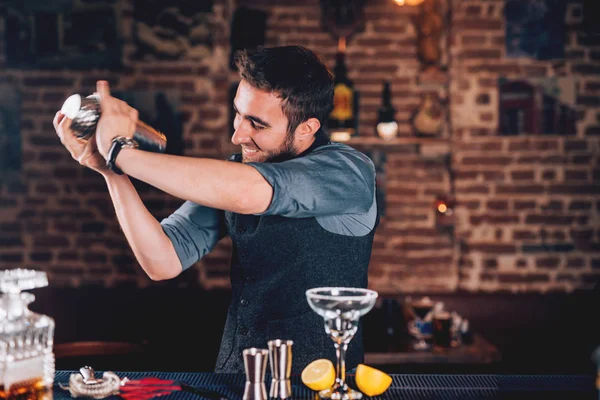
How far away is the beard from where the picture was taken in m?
1.83

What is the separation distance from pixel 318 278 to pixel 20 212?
7.53 feet

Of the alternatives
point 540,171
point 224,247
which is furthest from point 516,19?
point 224,247

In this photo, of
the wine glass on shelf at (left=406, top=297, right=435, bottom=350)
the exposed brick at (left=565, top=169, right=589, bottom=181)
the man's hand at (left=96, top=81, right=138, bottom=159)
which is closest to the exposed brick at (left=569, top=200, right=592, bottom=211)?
the exposed brick at (left=565, top=169, right=589, bottom=181)

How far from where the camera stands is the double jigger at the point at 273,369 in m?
1.24

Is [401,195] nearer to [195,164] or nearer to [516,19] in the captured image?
[516,19]

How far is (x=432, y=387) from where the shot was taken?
1.44 m

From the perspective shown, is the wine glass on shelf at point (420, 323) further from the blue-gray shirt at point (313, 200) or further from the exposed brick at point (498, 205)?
the blue-gray shirt at point (313, 200)

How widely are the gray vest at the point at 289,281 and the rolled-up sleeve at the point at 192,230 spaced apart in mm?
167

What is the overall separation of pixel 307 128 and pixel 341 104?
1546 mm

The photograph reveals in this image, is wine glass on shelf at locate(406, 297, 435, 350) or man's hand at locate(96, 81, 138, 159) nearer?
man's hand at locate(96, 81, 138, 159)

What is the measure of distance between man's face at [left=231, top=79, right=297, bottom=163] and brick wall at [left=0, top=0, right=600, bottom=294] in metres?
1.63

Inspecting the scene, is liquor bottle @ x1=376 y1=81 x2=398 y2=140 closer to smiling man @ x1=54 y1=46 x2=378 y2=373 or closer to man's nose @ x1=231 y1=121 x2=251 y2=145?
smiling man @ x1=54 y1=46 x2=378 y2=373

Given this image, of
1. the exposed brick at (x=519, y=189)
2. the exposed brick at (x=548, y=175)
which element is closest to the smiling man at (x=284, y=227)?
the exposed brick at (x=519, y=189)

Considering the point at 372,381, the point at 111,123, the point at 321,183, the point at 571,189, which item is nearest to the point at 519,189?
the point at 571,189
